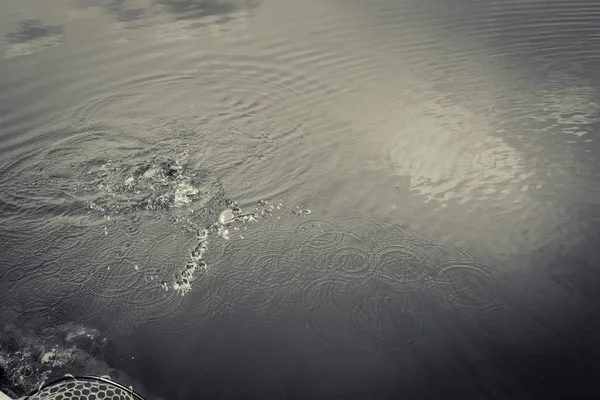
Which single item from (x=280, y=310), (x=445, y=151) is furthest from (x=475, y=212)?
(x=280, y=310)

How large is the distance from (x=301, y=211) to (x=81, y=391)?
2.38 meters

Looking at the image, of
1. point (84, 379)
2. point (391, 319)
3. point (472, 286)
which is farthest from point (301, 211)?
point (84, 379)

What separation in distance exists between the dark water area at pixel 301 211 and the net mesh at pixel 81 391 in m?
0.30

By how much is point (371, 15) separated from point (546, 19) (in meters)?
2.68

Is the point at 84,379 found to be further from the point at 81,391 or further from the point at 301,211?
the point at 301,211

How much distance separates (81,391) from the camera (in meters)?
3.18

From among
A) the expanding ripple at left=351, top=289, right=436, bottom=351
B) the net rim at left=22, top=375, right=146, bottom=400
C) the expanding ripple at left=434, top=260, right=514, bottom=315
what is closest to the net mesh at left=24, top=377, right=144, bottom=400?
the net rim at left=22, top=375, right=146, bottom=400

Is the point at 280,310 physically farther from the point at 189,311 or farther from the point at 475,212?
the point at 475,212

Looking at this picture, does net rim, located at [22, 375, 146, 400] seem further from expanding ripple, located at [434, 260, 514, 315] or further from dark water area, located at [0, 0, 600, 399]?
expanding ripple, located at [434, 260, 514, 315]

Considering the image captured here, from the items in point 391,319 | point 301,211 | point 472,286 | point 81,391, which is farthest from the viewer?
point 301,211

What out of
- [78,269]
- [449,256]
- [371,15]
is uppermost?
[371,15]

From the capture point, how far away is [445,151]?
217 inches

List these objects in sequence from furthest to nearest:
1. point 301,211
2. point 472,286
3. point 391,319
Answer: point 301,211, point 472,286, point 391,319

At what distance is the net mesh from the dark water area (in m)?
0.30
